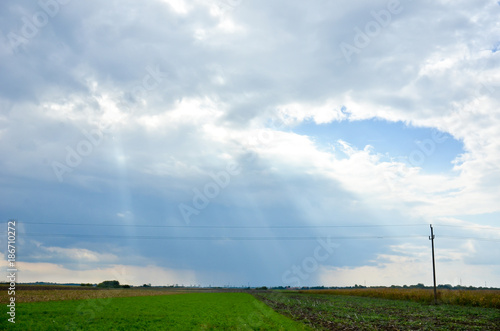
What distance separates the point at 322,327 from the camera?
32250 millimetres

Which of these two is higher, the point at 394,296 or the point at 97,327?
the point at 97,327

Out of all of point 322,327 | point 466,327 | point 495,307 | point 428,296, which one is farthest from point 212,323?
point 428,296

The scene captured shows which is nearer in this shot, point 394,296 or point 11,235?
point 11,235

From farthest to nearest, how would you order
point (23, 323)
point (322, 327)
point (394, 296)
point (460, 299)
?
point (394, 296) < point (460, 299) < point (322, 327) < point (23, 323)

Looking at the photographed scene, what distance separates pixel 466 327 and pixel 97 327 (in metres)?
29.2

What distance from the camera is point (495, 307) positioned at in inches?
2072

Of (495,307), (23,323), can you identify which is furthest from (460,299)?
(23,323)

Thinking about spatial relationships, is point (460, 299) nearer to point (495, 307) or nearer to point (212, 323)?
point (495, 307)

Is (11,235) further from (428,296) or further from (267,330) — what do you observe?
(428,296)

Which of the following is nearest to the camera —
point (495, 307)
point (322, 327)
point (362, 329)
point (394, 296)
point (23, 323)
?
point (23, 323)

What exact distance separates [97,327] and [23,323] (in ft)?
17.8

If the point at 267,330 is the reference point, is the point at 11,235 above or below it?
above

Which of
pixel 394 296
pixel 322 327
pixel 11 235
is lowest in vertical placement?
pixel 394 296

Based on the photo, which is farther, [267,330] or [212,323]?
[212,323]
